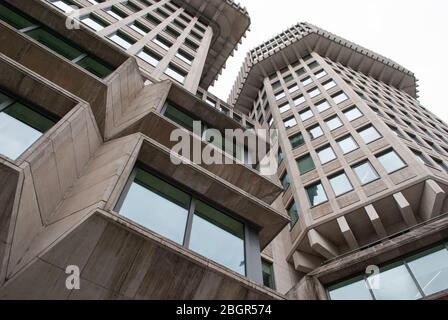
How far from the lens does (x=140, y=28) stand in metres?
24.2

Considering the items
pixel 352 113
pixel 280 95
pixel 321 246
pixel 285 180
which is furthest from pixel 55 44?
pixel 280 95

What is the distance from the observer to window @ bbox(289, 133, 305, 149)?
30.0 meters

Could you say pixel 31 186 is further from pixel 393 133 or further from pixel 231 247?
pixel 393 133

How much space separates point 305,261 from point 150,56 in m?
15.6

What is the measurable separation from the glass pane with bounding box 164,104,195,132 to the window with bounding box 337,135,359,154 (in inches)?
608

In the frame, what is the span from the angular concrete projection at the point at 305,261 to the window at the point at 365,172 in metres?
5.82

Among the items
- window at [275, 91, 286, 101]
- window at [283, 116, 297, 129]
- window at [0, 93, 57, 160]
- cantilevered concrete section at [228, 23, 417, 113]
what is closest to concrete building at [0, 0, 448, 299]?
window at [0, 93, 57, 160]

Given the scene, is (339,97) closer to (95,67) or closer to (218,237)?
(95,67)

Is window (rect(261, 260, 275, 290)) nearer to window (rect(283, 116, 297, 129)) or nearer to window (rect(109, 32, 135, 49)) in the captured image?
window (rect(109, 32, 135, 49))

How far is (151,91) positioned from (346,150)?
17.1 m

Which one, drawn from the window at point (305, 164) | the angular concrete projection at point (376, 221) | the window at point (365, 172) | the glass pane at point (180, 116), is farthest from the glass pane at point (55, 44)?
the window at point (305, 164)

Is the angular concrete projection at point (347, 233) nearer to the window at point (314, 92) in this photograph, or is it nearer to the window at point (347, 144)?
the window at point (347, 144)

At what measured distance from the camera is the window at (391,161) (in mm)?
22495
